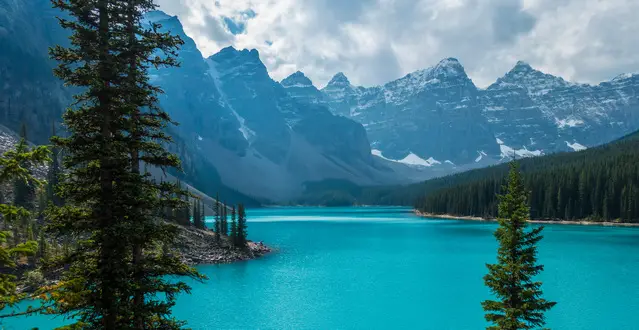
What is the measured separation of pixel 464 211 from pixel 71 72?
19027 cm

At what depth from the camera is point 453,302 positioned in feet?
152

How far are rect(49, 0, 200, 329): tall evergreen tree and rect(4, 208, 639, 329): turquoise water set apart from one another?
1088 inches

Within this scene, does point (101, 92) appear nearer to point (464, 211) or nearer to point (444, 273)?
point (444, 273)

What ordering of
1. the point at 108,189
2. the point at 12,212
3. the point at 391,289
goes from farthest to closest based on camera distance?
the point at 391,289 → the point at 108,189 → the point at 12,212

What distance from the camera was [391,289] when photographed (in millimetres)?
53031

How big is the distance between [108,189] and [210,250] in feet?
213

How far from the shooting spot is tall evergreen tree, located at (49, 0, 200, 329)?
40.0 feet

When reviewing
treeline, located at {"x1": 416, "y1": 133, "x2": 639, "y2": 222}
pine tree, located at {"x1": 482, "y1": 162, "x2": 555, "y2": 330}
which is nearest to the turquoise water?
pine tree, located at {"x1": 482, "y1": 162, "x2": 555, "y2": 330}

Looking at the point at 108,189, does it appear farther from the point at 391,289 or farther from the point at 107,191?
the point at 391,289

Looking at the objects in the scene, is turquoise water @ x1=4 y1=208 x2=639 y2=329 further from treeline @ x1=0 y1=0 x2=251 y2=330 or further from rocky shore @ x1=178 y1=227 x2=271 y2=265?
treeline @ x1=0 y1=0 x2=251 y2=330

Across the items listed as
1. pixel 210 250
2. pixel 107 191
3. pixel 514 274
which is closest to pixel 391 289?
pixel 514 274

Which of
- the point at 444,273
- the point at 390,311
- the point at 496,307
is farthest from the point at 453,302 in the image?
the point at 496,307

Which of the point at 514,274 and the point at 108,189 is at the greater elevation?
the point at 108,189

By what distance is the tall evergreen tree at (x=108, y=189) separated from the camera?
12203 mm
